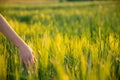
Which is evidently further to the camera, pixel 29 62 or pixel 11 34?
pixel 11 34

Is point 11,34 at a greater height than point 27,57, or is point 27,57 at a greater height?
point 11,34

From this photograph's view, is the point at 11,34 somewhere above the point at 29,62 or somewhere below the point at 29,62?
above

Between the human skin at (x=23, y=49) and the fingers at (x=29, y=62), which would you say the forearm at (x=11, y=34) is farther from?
the fingers at (x=29, y=62)

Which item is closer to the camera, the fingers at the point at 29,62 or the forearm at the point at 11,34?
Answer: the fingers at the point at 29,62

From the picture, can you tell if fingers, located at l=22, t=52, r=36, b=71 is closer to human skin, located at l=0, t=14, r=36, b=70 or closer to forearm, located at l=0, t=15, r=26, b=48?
human skin, located at l=0, t=14, r=36, b=70

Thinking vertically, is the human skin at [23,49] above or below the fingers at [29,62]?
above

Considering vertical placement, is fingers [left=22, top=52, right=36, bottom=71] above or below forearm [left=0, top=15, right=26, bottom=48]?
below

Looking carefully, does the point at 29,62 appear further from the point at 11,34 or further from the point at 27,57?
the point at 11,34

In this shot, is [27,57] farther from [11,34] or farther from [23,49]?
[11,34]

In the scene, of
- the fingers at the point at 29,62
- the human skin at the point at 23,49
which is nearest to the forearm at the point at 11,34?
the human skin at the point at 23,49

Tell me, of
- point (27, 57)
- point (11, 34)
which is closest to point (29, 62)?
point (27, 57)

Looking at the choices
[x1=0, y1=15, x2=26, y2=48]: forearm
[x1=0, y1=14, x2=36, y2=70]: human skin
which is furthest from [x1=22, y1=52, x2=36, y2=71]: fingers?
[x1=0, y1=15, x2=26, y2=48]: forearm

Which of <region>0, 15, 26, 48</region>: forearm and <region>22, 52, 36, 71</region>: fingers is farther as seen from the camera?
<region>0, 15, 26, 48</region>: forearm

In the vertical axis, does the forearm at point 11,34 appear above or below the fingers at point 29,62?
above
